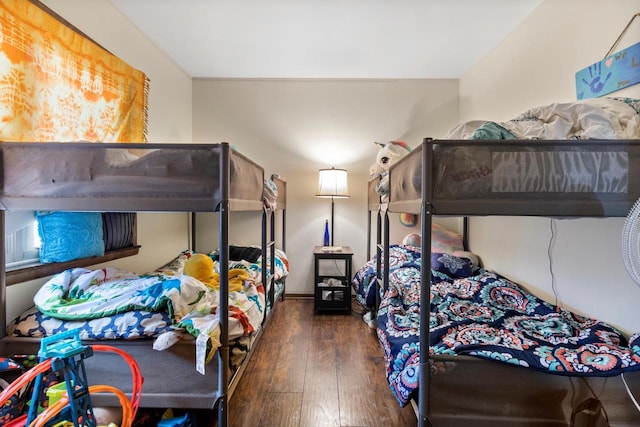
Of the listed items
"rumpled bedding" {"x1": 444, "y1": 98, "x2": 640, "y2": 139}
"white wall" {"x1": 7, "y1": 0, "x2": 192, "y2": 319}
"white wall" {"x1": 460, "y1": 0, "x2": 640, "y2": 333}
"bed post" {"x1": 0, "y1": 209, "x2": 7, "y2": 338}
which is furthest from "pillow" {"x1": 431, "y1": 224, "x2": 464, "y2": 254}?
"bed post" {"x1": 0, "y1": 209, "x2": 7, "y2": 338}

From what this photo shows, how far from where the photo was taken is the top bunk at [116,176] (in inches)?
50.0

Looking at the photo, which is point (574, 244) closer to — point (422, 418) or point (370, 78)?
point (422, 418)

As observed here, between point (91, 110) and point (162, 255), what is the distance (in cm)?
139

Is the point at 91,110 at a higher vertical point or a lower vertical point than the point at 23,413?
higher

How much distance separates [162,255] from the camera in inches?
112

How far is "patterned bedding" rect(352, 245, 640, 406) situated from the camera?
117 cm

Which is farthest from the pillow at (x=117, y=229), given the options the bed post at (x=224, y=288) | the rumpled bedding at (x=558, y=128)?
the rumpled bedding at (x=558, y=128)

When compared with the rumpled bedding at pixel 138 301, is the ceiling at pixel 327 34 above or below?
above

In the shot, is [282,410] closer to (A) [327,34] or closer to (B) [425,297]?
(B) [425,297]

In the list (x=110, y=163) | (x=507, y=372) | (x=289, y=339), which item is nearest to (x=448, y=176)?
(x=507, y=372)

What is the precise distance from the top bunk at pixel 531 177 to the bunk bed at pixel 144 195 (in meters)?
0.85

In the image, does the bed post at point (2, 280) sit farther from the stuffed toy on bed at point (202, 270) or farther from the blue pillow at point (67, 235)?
the stuffed toy on bed at point (202, 270)

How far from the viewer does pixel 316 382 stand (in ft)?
6.07

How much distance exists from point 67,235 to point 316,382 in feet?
5.32
